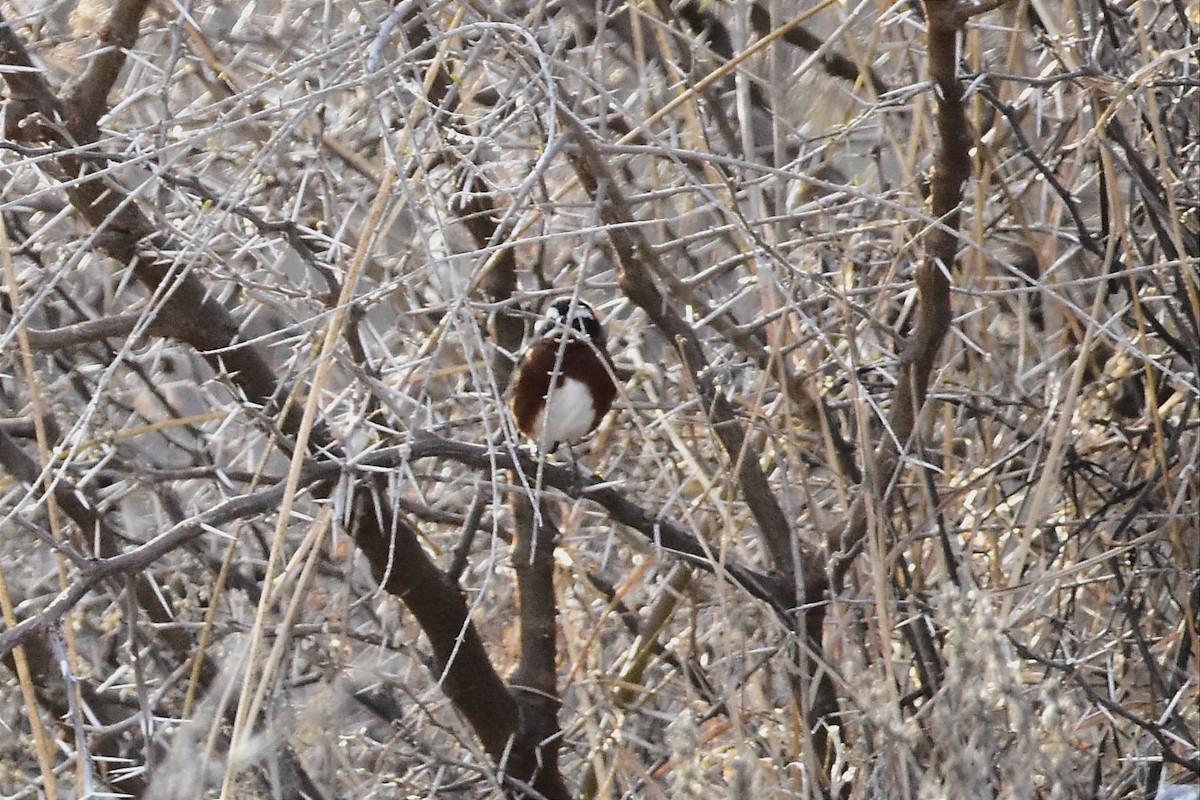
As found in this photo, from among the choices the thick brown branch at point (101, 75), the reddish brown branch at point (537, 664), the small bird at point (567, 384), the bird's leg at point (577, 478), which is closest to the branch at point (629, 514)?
the bird's leg at point (577, 478)

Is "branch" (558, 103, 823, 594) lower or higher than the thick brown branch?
lower

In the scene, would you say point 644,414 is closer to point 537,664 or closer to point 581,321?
point 581,321

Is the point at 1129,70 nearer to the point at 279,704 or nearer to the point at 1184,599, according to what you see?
the point at 1184,599

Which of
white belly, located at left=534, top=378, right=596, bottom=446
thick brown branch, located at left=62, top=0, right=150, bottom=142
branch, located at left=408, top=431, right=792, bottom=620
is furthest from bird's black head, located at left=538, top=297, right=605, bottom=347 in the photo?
thick brown branch, located at left=62, top=0, right=150, bottom=142

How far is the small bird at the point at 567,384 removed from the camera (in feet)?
9.68

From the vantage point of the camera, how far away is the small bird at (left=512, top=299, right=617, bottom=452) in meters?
2.95

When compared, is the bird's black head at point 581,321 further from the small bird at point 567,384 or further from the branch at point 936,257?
the branch at point 936,257

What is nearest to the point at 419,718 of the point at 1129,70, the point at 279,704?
the point at 279,704

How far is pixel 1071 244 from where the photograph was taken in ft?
8.98

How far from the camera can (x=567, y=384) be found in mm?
2963

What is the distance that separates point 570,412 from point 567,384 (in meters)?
0.08

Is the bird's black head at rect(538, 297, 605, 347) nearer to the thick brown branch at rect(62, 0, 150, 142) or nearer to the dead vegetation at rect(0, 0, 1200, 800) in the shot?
the dead vegetation at rect(0, 0, 1200, 800)

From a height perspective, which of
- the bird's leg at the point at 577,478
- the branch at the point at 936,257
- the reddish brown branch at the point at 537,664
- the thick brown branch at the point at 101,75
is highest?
the thick brown branch at the point at 101,75

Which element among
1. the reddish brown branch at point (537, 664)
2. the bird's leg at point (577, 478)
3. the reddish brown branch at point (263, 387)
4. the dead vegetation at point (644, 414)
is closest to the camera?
the dead vegetation at point (644, 414)
